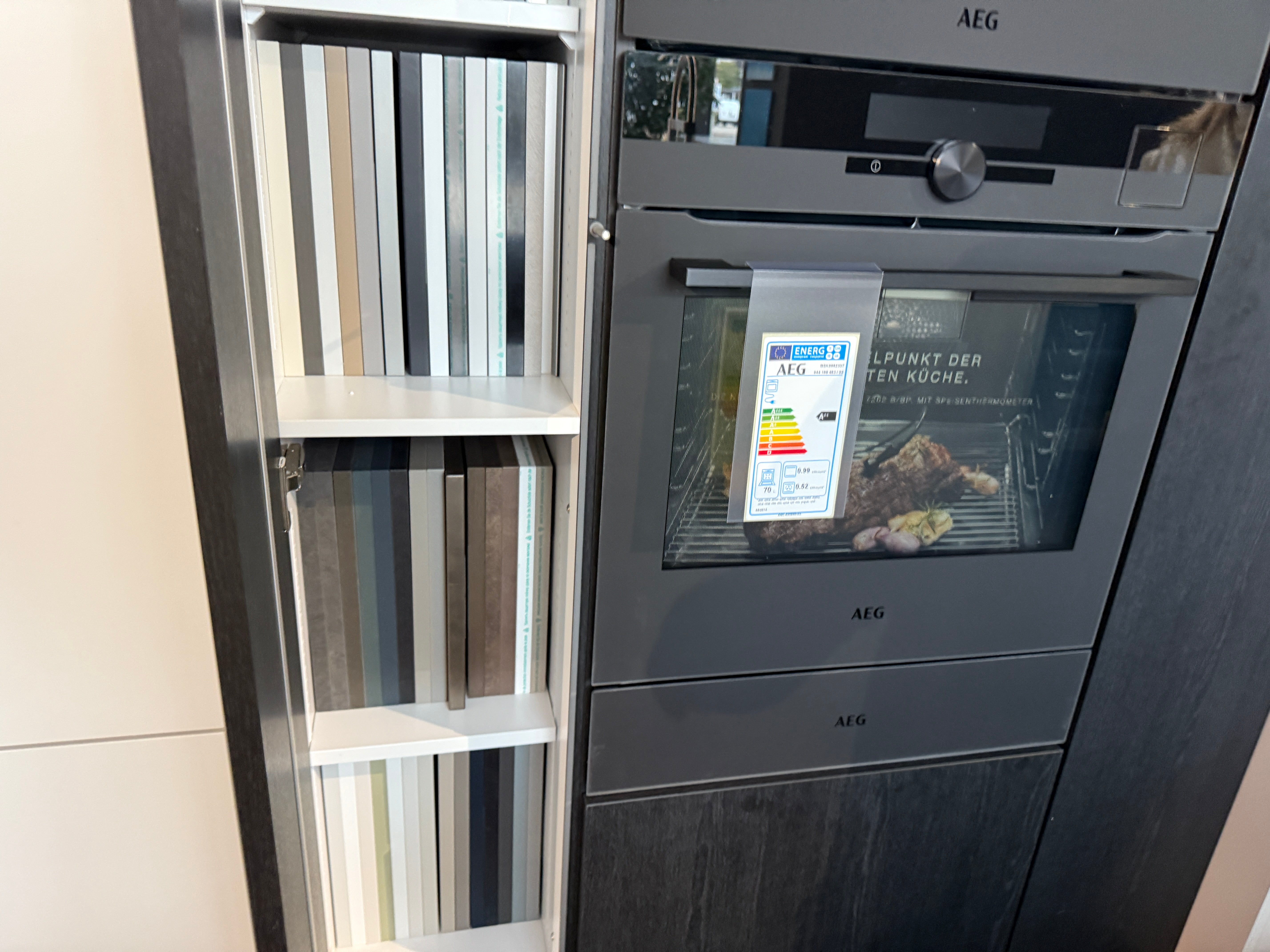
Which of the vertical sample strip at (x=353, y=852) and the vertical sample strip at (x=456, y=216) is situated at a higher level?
the vertical sample strip at (x=456, y=216)

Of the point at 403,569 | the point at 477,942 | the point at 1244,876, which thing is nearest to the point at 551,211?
the point at 403,569

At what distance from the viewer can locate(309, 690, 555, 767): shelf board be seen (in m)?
0.96

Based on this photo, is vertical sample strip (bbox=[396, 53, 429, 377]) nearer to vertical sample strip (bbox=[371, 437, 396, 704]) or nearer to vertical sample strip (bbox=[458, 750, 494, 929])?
vertical sample strip (bbox=[371, 437, 396, 704])

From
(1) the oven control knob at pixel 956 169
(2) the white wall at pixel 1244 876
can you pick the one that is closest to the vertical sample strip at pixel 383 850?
(1) the oven control knob at pixel 956 169

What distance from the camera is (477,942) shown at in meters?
1.17

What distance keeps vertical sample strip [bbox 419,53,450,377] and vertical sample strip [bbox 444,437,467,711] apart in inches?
4.0

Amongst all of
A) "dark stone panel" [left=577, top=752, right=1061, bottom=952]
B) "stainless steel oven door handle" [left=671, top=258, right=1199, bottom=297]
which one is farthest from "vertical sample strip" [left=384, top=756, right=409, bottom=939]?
"stainless steel oven door handle" [left=671, top=258, right=1199, bottom=297]

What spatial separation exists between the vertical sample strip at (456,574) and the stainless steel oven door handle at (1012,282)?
356 millimetres

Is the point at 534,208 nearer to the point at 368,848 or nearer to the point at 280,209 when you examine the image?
the point at 280,209

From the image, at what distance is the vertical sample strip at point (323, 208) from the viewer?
0.81 meters

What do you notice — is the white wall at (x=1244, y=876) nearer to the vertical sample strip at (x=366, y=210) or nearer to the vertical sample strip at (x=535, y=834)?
the vertical sample strip at (x=535, y=834)

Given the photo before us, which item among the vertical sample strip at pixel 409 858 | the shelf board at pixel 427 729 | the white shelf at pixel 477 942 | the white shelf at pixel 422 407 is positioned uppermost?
the white shelf at pixel 422 407

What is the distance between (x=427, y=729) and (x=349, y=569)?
22cm

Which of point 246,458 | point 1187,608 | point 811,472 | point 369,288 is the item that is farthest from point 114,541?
point 1187,608
